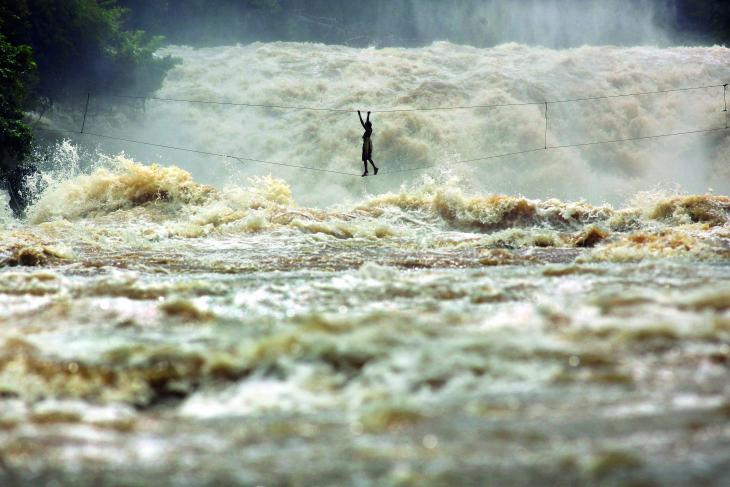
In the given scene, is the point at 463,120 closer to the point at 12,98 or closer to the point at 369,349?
the point at 12,98

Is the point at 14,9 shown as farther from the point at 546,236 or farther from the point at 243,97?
the point at 546,236

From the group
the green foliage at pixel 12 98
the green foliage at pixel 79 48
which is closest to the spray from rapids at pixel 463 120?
the green foliage at pixel 79 48

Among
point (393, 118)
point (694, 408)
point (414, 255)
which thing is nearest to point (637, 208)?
point (414, 255)

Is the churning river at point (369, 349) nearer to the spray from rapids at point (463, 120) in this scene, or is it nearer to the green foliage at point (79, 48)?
the spray from rapids at point (463, 120)

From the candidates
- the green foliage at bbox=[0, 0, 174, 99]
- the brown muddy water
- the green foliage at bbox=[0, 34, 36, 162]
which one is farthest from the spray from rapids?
the brown muddy water

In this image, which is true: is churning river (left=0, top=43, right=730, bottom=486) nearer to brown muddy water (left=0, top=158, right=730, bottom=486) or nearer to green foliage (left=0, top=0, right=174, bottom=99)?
brown muddy water (left=0, top=158, right=730, bottom=486)

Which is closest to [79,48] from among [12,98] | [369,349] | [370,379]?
[12,98]

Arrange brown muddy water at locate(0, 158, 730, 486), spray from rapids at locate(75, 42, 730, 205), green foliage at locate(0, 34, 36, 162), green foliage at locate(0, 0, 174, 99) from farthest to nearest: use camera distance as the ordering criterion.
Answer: spray from rapids at locate(75, 42, 730, 205)
green foliage at locate(0, 0, 174, 99)
green foliage at locate(0, 34, 36, 162)
brown muddy water at locate(0, 158, 730, 486)

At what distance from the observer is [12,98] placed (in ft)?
49.3

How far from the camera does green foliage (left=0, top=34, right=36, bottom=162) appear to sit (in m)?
14.2

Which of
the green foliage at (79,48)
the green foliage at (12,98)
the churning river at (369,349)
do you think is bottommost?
the churning river at (369,349)

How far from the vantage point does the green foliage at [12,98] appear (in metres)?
14.2

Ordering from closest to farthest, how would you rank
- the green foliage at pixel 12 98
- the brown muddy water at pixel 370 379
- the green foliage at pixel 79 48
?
the brown muddy water at pixel 370 379 → the green foliage at pixel 12 98 → the green foliage at pixel 79 48

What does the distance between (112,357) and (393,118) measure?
18.8 meters
